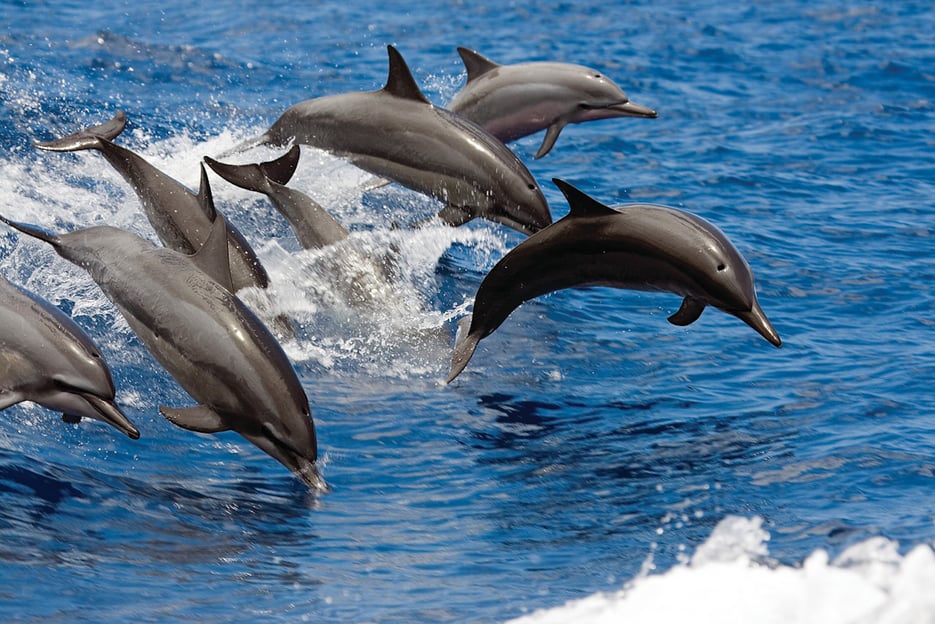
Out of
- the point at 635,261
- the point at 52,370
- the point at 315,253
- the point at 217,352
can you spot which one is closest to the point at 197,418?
the point at 217,352

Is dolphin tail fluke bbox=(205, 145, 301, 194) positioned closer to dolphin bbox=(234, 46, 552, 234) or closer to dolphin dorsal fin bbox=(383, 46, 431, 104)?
dolphin bbox=(234, 46, 552, 234)

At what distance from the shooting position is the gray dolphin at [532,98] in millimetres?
11555

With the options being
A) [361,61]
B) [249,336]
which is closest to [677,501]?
[249,336]

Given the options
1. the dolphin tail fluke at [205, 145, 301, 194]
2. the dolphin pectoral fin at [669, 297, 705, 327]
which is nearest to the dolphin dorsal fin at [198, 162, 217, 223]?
the dolphin tail fluke at [205, 145, 301, 194]

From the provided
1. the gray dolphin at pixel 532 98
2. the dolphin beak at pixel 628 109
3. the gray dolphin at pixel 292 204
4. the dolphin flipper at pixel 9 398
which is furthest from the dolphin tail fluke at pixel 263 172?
the dolphin flipper at pixel 9 398

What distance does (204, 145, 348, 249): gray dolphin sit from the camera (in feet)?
34.2

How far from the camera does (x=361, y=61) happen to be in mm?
20297

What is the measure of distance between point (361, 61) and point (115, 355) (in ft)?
37.8

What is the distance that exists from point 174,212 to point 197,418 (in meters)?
2.79

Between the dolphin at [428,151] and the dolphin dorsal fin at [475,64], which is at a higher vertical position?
the dolphin dorsal fin at [475,64]

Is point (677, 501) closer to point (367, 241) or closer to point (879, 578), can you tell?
point (879, 578)

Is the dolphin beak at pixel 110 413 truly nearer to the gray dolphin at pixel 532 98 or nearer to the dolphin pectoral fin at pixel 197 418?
the dolphin pectoral fin at pixel 197 418

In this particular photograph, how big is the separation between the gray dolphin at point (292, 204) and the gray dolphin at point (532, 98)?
5.27ft

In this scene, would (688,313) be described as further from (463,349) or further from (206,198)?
(206,198)
